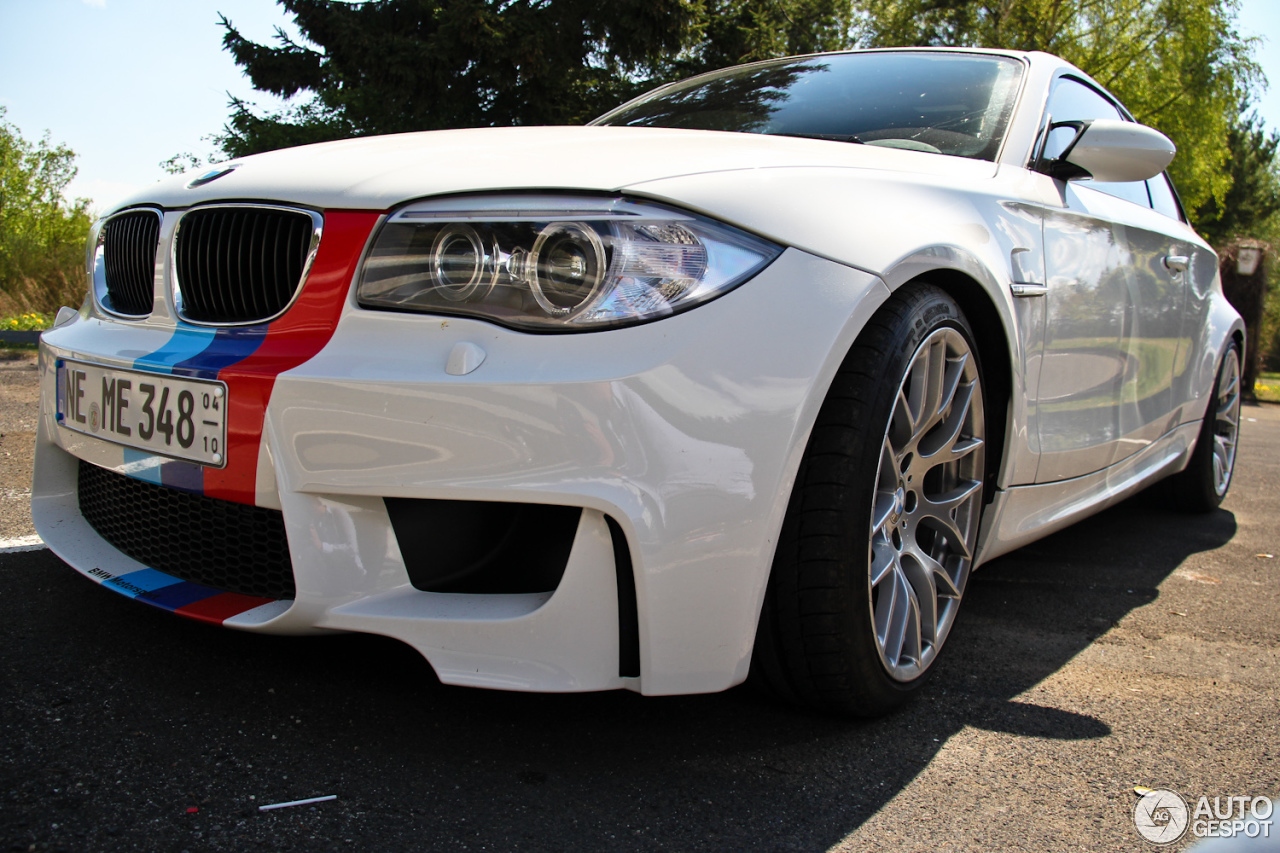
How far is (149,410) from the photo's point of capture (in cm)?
164

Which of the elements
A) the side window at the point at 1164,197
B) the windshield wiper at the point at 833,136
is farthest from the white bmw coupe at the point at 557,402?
the side window at the point at 1164,197

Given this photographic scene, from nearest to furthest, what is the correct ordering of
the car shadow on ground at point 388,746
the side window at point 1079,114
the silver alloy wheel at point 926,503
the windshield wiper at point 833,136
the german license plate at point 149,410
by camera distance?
1. the car shadow on ground at point 388,746
2. the german license plate at point 149,410
3. the silver alloy wheel at point 926,503
4. the windshield wiper at point 833,136
5. the side window at point 1079,114

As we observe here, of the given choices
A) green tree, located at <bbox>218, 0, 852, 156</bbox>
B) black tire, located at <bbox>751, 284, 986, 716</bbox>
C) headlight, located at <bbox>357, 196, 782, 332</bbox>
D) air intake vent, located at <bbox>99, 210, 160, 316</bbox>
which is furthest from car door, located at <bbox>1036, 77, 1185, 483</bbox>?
green tree, located at <bbox>218, 0, 852, 156</bbox>

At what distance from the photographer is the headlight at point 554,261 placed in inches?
55.8

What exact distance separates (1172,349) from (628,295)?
241 cm

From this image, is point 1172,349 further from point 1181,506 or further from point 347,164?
point 347,164

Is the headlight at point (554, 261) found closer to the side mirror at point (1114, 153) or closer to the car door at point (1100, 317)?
the car door at point (1100, 317)

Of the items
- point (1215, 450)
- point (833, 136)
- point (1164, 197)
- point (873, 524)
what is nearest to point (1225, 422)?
point (1215, 450)

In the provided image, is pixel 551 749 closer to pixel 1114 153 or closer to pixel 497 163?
pixel 497 163

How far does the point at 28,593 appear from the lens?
213 centimetres

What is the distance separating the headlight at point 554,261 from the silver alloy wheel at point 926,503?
0.47 m

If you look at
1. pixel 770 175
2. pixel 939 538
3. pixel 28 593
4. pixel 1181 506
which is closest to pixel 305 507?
pixel 770 175

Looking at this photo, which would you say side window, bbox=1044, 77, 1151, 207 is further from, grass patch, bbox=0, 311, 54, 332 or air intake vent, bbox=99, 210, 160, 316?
grass patch, bbox=0, 311, 54, 332

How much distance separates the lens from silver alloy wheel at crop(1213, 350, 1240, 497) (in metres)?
3.94
